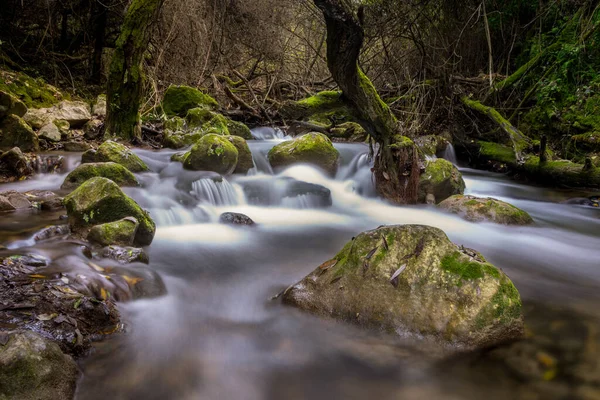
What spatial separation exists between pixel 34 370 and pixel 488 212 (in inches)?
210

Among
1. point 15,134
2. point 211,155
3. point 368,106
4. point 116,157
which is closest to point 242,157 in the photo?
point 211,155

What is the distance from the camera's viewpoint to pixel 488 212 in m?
5.45

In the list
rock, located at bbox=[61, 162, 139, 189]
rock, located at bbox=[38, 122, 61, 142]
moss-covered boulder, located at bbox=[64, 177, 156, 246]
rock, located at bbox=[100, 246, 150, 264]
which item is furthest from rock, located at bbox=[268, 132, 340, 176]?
rock, located at bbox=[100, 246, 150, 264]

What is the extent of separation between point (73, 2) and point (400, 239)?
11791 millimetres

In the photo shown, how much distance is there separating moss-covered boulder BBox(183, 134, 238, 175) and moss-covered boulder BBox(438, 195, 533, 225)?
3637 millimetres

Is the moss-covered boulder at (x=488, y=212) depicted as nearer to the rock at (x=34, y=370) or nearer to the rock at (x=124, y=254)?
the rock at (x=124, y=254)

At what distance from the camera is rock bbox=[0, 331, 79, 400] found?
168 cm

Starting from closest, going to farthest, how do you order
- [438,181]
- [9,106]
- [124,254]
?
[124,254] → [438,181] → [9,106]

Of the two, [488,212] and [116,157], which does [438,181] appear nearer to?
[488,212]

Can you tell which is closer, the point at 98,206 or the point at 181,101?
the point at 98,206

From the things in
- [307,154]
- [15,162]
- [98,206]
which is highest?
[307,154]

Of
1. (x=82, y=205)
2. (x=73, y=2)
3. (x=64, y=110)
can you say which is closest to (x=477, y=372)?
(x=82, y=205)

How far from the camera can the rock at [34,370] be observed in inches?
66.1

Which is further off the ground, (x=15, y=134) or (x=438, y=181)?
(x=15, y=134)
